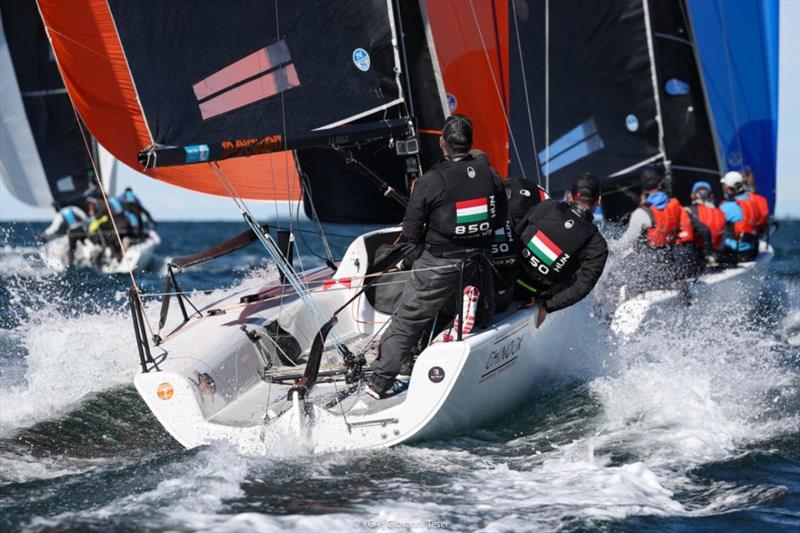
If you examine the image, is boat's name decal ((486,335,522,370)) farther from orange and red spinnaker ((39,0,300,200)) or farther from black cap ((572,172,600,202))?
orange and red spinnaker ((39,0,300,200))

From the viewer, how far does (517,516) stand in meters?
3.81

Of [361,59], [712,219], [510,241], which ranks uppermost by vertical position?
[361,59]

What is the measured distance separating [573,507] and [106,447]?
7.27 feet

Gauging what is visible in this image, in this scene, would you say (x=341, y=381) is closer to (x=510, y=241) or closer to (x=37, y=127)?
(x=510, y=241)

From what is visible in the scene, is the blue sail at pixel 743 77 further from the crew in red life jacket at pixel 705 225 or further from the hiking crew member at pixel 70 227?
the hiking crew member at pixel 70 227

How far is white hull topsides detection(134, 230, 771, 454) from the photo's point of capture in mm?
4605

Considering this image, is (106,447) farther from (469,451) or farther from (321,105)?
(321,105)

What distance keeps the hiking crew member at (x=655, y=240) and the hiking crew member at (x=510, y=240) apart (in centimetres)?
225

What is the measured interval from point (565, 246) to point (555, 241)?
0.06 meters

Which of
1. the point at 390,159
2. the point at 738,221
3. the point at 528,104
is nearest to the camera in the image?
the point at 390,159

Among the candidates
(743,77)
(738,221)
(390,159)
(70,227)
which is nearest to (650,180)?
(738,221)

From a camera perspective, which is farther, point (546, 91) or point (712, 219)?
point (546, 91)

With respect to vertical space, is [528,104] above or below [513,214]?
above

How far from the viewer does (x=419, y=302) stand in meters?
4.91
